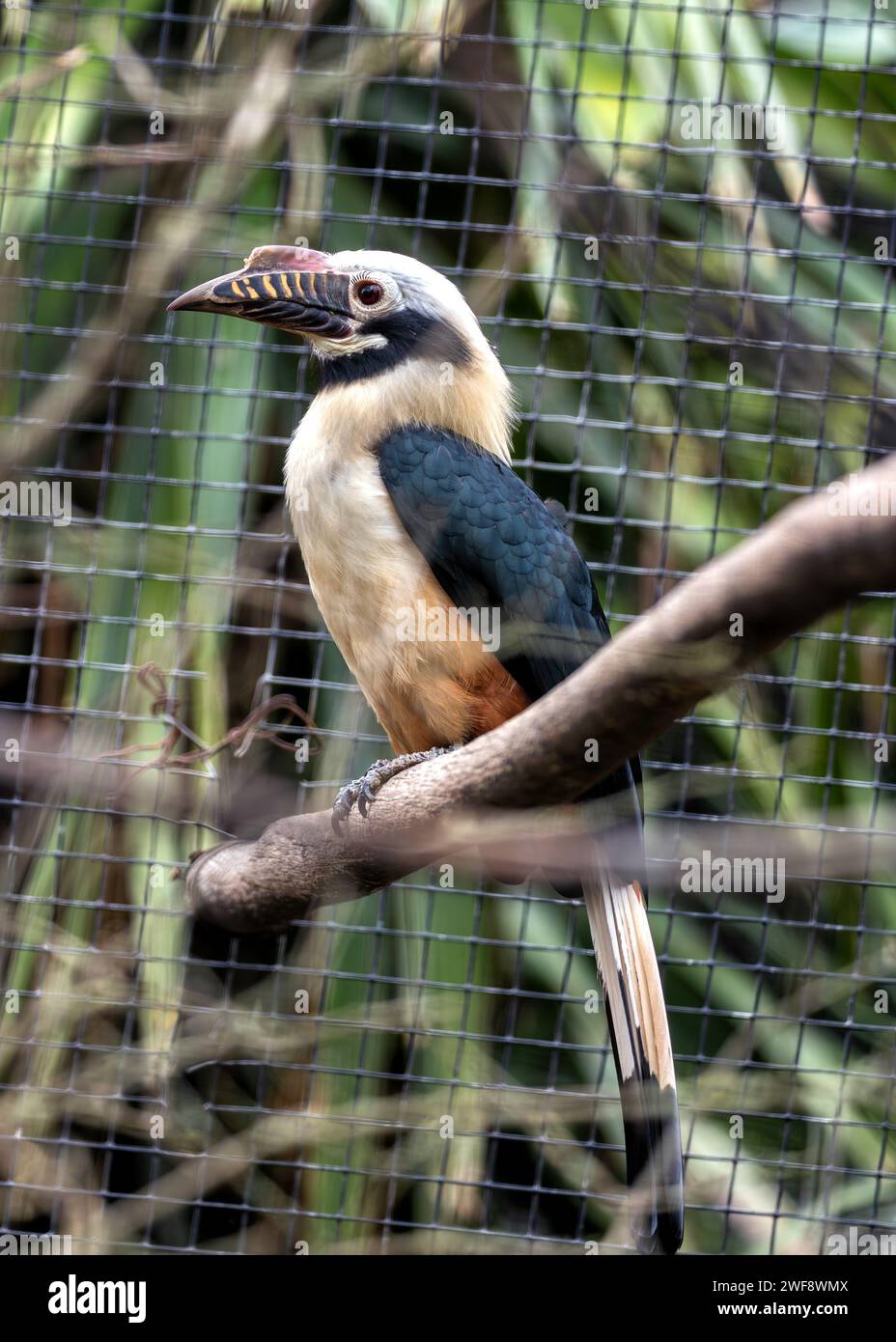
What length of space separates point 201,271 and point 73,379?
1.05 ft

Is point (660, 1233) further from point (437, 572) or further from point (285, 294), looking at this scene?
point (285, 294)

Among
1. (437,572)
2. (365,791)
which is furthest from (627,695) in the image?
(437,572)

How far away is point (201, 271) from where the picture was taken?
8.22 ft

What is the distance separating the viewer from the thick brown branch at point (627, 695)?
790 millimetres

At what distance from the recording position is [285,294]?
5.46 ft

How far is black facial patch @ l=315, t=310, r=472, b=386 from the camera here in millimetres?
1701

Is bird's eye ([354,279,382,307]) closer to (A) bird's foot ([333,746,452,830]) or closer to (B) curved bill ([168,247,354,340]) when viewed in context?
(B) curved bill ([168,247,354,340])

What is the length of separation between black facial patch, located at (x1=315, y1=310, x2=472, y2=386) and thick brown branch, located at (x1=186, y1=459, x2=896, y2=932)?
0.59m

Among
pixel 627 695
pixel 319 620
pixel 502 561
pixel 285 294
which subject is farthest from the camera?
pixel 319 620

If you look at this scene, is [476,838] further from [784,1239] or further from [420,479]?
[784,1239]

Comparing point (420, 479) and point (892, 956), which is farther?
point (892, 956)

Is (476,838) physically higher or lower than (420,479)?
lower

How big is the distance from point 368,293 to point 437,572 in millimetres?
404

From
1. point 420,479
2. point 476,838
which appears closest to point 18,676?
point 420,479
